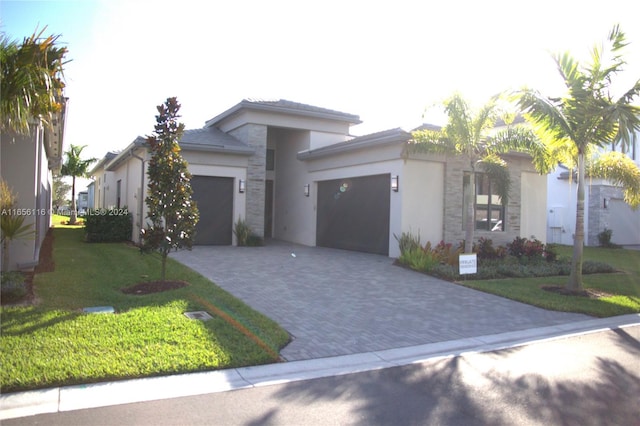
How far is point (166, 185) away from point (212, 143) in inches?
327

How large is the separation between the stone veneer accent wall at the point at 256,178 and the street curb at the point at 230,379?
38.9 ft

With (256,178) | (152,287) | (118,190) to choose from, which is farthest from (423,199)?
(118,190)

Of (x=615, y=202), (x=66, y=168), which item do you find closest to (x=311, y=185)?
(x=615, y=202)

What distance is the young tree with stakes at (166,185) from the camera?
8898 mm

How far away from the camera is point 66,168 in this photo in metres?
30.6

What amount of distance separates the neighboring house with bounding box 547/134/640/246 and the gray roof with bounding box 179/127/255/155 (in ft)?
53.5

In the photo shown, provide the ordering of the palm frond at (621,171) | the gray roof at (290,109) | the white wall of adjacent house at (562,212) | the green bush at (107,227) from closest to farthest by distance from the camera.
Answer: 1. the palm frond at (621,171)
2. the green bush at (107,227)
3. the gray roof at (290,109)
4. the white wall of adjacent house at (562,212)

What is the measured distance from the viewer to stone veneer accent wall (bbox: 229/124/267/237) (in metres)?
17.7

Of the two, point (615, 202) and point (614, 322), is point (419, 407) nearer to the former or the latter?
point (614, 322)

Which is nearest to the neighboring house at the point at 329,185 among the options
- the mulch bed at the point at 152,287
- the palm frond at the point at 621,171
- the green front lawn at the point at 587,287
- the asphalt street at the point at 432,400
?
the palm frond at the point at 621,171

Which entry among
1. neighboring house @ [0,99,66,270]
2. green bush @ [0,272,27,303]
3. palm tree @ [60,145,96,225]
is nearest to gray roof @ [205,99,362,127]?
neighboring house @ [0,99,66,270]

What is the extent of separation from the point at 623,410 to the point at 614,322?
14.3 feet

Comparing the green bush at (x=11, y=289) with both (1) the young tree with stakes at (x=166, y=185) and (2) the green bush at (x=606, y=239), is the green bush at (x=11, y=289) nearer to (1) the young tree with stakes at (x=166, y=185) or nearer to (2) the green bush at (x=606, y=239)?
(1) the young tree with stakes at (x=166, y=185)

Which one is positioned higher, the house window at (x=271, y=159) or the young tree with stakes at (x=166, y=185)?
the house window at (x=271, y=159)
